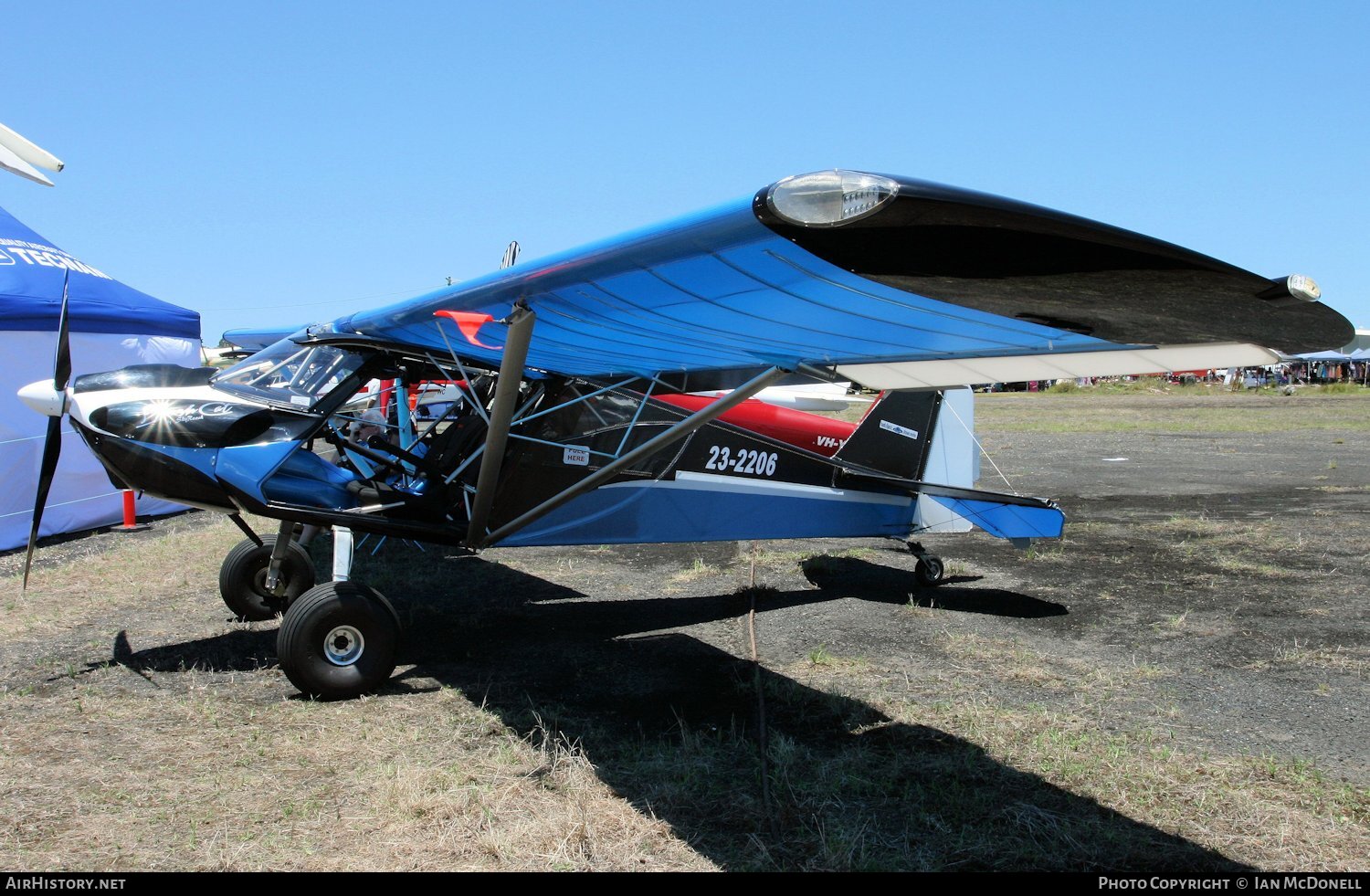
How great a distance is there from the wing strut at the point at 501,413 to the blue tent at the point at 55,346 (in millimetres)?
5618

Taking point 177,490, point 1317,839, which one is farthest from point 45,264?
point 1317,839

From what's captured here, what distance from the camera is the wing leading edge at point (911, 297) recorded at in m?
1.94

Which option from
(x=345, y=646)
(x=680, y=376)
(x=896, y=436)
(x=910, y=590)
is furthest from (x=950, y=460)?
(x=345, y=646)

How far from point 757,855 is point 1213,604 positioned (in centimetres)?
493

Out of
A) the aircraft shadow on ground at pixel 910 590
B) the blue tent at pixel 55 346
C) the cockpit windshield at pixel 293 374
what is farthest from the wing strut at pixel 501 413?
the blue tent at pixel 55 346

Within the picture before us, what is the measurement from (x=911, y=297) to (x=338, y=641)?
367 centimetres

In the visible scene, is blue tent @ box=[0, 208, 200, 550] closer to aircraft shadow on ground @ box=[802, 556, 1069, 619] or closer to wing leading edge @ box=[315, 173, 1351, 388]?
wing leading edge @ box=[315, 173, 1351, 388]

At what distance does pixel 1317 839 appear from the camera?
3.21m

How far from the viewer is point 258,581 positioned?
252 inches

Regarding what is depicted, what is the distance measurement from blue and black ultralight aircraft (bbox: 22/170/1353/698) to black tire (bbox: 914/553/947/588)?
16mm

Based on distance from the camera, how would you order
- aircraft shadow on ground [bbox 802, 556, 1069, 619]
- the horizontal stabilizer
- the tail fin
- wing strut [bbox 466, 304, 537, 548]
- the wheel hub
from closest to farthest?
wing strut [bbox 466, 304, 537, 548], the wheel hub, aircraft shadow on ground [bbox 802, 556, 1069, 619], the horizontal stabilizer, the tail fin

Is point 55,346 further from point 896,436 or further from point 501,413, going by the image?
point 896,436

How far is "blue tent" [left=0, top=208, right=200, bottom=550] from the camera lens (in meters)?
9.29

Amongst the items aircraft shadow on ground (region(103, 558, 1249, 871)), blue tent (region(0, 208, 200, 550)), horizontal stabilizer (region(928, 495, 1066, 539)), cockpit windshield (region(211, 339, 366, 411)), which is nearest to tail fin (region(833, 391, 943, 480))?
horizontal stabilizer (region(928, 495, 1066, 539))
